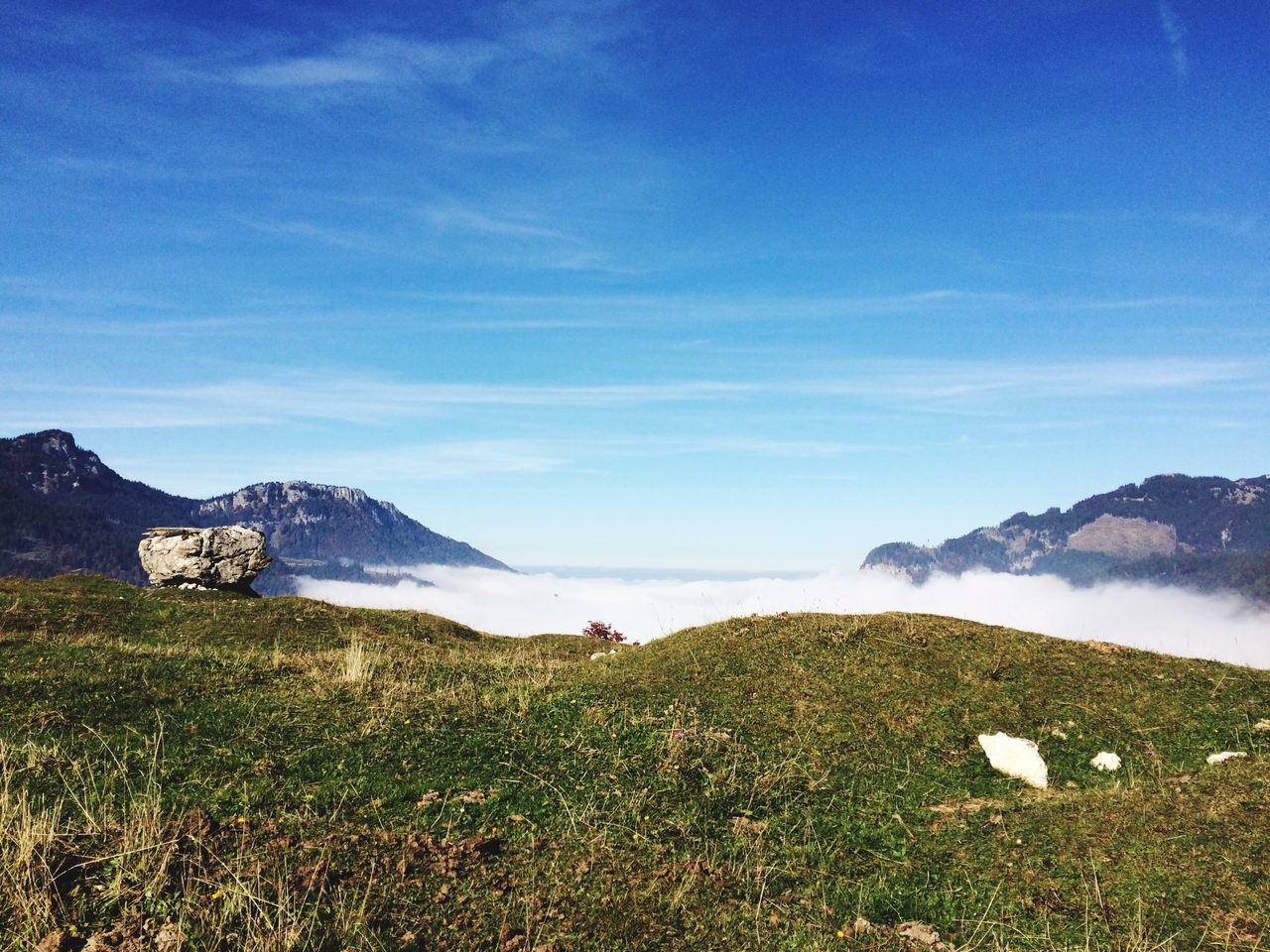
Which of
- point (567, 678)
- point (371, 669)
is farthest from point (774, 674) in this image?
point (371, 669)

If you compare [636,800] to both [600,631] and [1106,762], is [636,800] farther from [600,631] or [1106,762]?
[600,631]

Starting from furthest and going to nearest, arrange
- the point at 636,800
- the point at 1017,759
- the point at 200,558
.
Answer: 1. the point at 200,558
2. the point at 1017,759
3. the point at 636,800

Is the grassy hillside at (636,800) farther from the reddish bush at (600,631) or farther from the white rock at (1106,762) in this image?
the reddish bush at (600,631)

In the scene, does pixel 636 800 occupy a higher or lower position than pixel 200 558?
lower

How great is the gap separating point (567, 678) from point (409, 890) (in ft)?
33.6

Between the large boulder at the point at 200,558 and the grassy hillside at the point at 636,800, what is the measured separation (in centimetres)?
2030

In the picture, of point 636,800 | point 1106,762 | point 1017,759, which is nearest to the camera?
point 636,800

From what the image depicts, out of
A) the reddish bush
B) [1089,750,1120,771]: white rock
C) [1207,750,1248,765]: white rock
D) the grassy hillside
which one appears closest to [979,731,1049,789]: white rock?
the grassy hillside

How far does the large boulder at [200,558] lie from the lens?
38250mm

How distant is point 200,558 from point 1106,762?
3929cm

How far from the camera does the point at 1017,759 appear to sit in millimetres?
13688

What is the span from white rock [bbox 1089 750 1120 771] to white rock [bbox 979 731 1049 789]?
924 millimetres

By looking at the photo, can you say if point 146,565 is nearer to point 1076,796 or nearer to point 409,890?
point 409,890

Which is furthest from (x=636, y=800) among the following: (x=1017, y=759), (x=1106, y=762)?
(x=1106, y=762)
